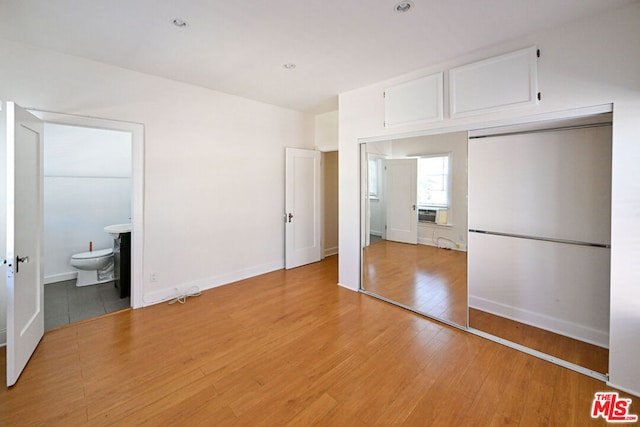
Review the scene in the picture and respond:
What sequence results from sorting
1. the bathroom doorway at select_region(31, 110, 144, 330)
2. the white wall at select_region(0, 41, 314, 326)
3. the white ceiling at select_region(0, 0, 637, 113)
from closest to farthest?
the white ceiling at select_region(0, 0, 637, 113)
the white wall at select_region(0, 41, 314, 326)
the bathroom doorway at select_region(31, 110, 144, 330)

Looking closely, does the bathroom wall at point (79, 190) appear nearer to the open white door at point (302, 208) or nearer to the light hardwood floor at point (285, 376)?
the light hardwood floor at point (285, 376)

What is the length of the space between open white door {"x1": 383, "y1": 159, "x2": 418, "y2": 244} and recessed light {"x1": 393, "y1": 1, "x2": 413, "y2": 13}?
159 cm

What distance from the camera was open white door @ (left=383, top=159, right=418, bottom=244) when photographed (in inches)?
132

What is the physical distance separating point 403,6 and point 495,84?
1205mm

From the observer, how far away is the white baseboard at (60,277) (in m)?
4.17

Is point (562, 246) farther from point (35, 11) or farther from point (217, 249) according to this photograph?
point (35, 11)

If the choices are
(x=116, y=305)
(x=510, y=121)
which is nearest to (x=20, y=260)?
(x=116, y=305)

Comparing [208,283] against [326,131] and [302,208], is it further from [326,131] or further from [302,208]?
[326,131]

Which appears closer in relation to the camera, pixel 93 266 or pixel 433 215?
pixel 433 215

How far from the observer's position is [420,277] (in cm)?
359

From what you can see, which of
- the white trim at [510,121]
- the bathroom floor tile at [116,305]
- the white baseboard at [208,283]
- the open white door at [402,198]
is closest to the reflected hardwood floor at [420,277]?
the open white door at [402,198]

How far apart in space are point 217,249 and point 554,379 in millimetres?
3954

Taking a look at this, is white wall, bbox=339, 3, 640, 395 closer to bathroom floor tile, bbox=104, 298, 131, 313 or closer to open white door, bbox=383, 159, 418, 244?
open white door, bbox=383, 159, 418, 244

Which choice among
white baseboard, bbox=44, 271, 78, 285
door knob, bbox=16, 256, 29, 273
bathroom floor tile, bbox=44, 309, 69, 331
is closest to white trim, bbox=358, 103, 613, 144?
door knob, bbox=16, 256, 29, 273
